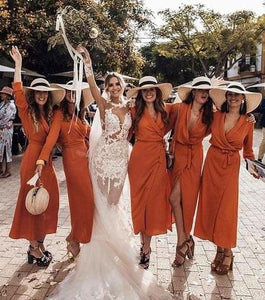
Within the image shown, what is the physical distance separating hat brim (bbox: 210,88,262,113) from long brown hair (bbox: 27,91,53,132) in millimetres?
1723

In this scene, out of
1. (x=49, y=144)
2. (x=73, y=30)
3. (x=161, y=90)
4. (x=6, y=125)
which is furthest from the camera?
(x=73, y=30)

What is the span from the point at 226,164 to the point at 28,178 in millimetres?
2054

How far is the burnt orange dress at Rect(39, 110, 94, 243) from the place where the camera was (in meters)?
3.86

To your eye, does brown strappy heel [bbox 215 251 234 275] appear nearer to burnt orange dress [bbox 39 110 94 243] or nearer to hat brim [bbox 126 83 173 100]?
burnt orange dress [bbox 39 110 94 243]

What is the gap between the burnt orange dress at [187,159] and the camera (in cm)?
401

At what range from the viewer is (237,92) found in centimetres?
380

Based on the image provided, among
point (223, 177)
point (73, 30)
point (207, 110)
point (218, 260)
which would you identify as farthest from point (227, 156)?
point (73, 30)

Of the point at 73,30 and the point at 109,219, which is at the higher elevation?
the point at 73,30

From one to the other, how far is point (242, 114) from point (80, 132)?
5.57 ft

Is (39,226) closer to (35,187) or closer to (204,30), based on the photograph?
(35,187)

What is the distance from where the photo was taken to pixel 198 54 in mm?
27766

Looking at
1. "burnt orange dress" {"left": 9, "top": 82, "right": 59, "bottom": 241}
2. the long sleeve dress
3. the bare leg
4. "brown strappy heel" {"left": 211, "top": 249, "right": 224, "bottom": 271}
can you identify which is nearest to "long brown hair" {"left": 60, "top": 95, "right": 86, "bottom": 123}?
"burnt orange dress" {"left": 9, "top": 82, "right": 59, "bottom": 241}

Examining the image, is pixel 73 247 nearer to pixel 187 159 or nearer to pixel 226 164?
pixel 187 159

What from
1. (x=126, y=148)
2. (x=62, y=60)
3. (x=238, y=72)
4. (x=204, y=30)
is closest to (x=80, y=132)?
(x=126, y=148)
